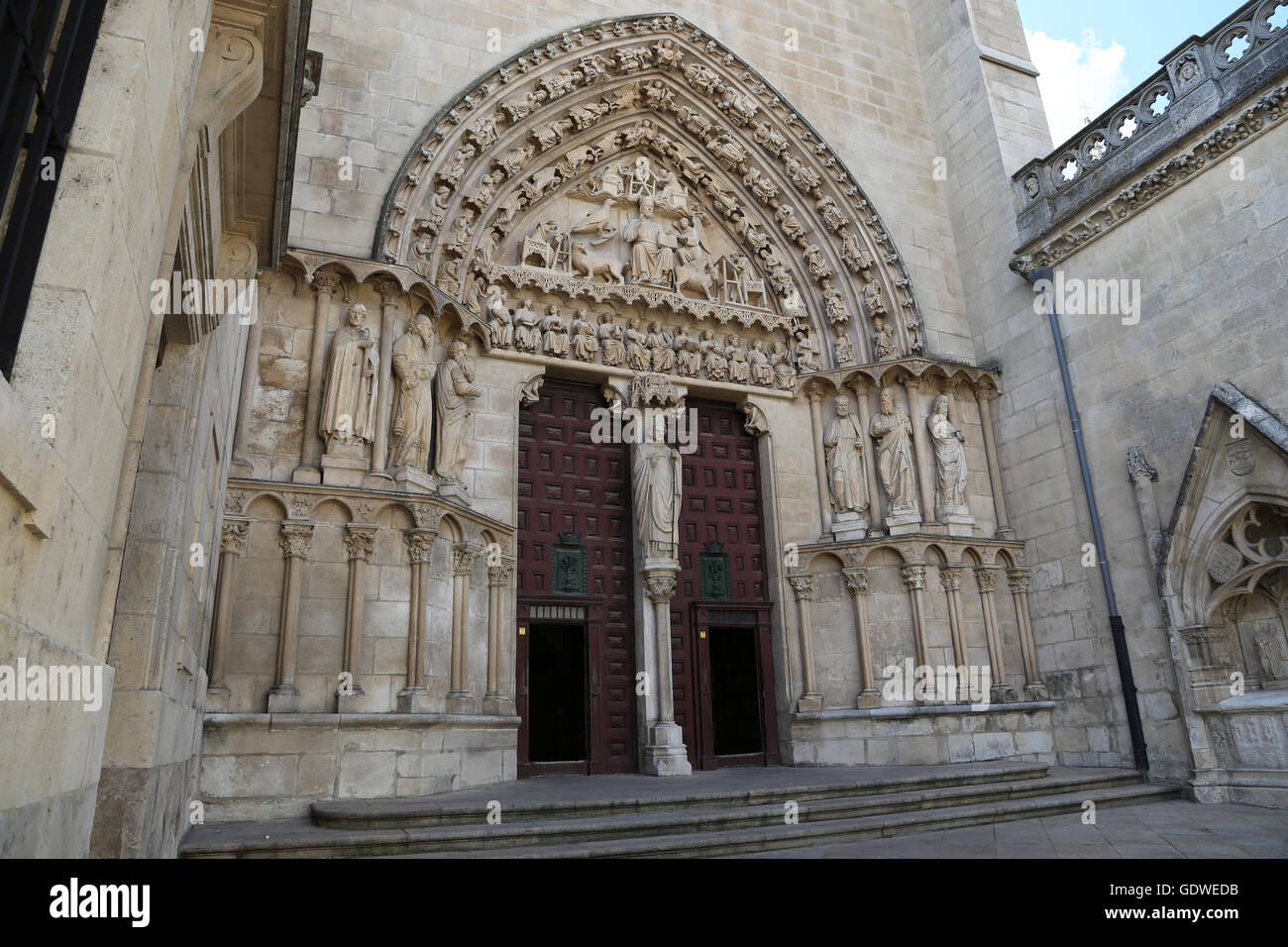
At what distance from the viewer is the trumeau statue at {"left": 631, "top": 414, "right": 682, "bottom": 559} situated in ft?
30.3

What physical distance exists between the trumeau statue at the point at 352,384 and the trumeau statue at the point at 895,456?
19.3ft

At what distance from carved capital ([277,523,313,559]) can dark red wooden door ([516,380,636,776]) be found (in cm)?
252

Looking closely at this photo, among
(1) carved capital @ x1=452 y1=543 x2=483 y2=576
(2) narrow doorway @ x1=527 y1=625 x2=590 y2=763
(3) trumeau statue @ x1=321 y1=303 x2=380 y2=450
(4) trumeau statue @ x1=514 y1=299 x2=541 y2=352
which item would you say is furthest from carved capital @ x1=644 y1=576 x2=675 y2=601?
(3) trumeau statue @ x1=321 y1=303 x2=380 y2=450

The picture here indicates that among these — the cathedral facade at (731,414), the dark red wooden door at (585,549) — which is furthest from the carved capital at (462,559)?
the dark red wooden door at (585,549)

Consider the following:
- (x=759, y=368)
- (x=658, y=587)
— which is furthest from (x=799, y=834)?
(x=759, y=368)

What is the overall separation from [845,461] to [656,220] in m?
3.85

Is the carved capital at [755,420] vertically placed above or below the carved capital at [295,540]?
above

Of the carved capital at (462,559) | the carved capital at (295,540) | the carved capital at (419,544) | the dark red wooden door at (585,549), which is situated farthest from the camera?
the dark red wooden door at (585,549)

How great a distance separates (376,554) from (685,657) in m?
3.88

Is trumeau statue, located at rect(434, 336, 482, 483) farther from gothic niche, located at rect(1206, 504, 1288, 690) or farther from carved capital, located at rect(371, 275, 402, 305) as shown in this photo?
gothic niche, located at rect(1206, 504, 1288, 690)

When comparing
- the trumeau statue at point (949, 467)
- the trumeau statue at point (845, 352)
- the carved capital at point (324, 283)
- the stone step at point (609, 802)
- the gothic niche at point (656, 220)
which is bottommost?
the stone step at point (609, 802)

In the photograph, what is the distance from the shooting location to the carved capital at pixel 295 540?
22.8ft

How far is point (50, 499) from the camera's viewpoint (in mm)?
1974

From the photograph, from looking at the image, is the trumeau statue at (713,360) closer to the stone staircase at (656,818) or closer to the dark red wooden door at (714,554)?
the dark red wooden door at (714,554)
